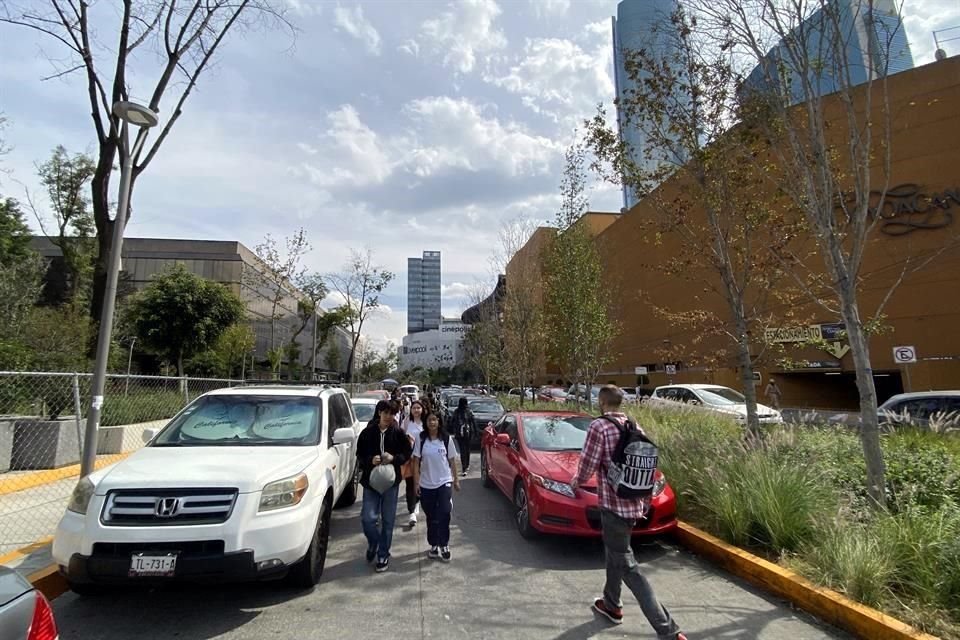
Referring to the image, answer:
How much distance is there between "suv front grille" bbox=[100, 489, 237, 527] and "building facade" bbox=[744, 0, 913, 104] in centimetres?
788

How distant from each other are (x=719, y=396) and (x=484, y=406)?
7.23m

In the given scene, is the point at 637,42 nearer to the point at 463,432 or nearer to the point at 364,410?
the point at 463,432

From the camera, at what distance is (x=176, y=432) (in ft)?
17.3

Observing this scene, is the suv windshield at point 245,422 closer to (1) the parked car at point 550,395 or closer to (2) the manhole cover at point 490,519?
(2) the manhole cover at point 490,519

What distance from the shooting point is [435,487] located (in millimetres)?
5672

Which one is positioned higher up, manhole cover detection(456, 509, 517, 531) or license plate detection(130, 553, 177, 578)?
license plate detection(130, 553, 177, 578)

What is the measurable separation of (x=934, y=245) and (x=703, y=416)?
21.2 meters

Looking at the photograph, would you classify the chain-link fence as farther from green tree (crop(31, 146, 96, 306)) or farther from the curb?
green tree (crop(31, 146, 96, 306))

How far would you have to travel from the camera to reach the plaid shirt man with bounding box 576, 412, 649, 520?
3902mm

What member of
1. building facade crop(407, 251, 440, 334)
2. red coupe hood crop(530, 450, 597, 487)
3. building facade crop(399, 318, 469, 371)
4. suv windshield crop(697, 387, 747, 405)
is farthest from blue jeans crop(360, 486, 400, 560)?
building facade crop(407, 251, 440, 334)

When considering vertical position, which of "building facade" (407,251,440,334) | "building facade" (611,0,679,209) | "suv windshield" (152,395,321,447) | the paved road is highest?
"building facade" (407,251,440,334)

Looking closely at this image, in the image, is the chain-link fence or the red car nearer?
the red car

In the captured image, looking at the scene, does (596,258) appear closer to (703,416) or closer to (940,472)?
(703,416)

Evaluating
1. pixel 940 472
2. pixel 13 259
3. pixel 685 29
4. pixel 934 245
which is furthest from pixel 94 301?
pixel 934 245
